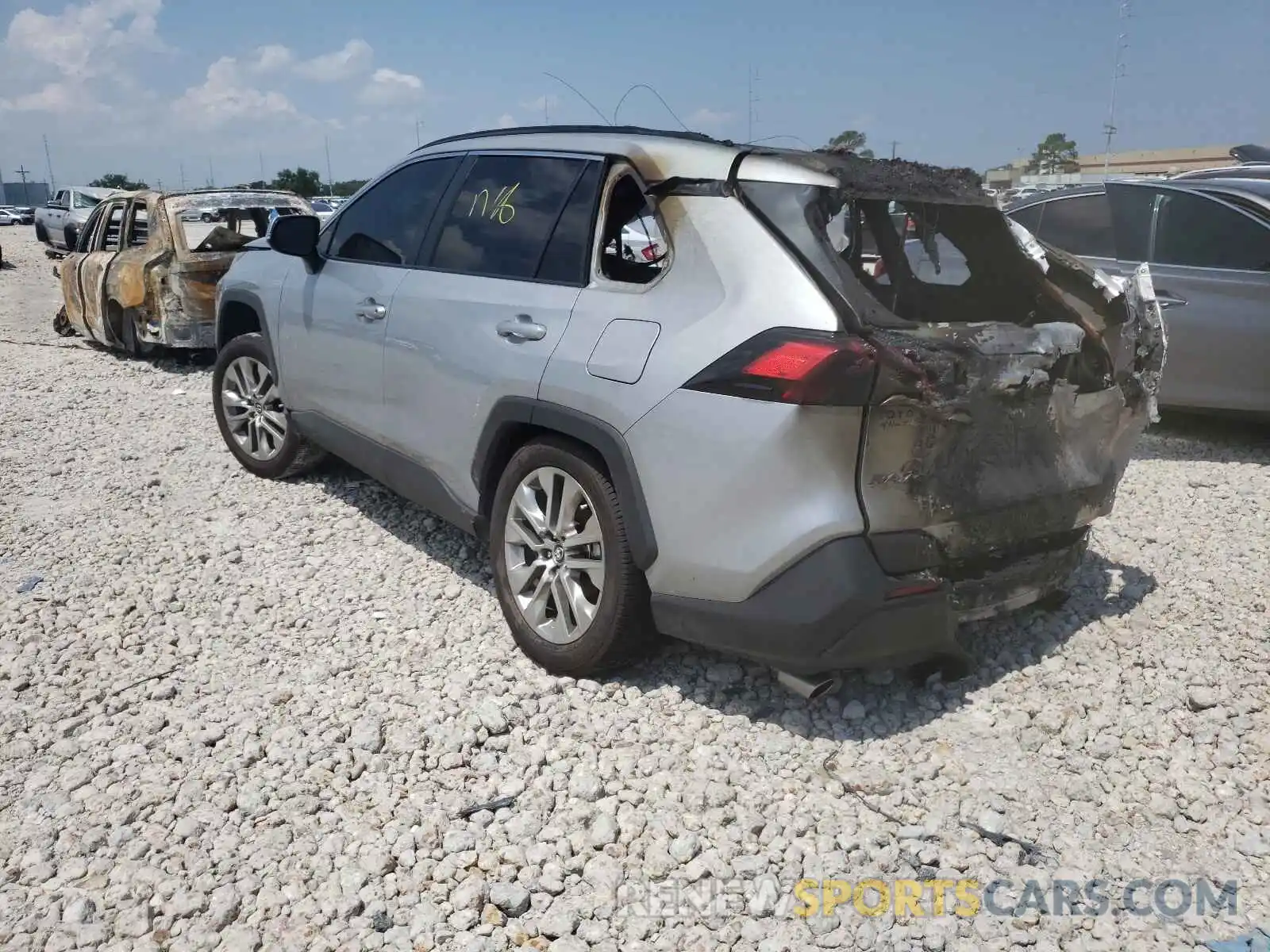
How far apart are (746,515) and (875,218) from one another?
1165 millimetres

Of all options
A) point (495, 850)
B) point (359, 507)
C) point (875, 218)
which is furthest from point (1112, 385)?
point (359, 507)

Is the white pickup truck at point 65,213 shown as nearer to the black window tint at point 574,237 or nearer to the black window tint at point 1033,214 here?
the black window tint at point 1033,214

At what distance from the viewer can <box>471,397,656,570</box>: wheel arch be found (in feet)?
10.00

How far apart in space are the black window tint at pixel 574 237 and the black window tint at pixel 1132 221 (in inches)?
179

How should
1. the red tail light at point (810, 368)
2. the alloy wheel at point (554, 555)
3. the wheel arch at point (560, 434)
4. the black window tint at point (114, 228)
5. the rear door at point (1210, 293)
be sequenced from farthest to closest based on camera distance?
the black window tint at point (114, 228) < the rear door at point (1210, 293) < the alloy wheel at point (554, 555) < the wheel arch at point (560, 434) < the red tail light at point (810, 368)

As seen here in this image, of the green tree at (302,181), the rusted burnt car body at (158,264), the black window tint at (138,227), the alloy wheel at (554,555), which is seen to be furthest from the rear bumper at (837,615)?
the green tree at (302,181)

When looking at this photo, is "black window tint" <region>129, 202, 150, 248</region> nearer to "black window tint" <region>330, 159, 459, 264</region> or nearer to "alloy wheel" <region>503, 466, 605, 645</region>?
"black window tint" <region>330, 159, 459, 264</region>

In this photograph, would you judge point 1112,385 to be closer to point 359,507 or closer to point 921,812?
point 921,812

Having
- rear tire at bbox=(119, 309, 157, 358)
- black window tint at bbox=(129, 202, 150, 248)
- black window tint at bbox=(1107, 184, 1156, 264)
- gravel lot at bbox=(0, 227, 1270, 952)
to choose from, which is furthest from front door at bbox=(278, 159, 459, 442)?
black window tint at bbox=(129, 202, 150, 248)

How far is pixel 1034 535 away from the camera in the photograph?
3166 mm

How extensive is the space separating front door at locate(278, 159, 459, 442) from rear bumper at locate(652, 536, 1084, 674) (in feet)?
6.45

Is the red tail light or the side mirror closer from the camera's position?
the red tail light

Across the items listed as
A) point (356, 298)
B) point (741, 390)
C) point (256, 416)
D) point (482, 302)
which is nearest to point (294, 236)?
point (356, 298)

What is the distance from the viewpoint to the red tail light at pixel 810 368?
262 centimetres
